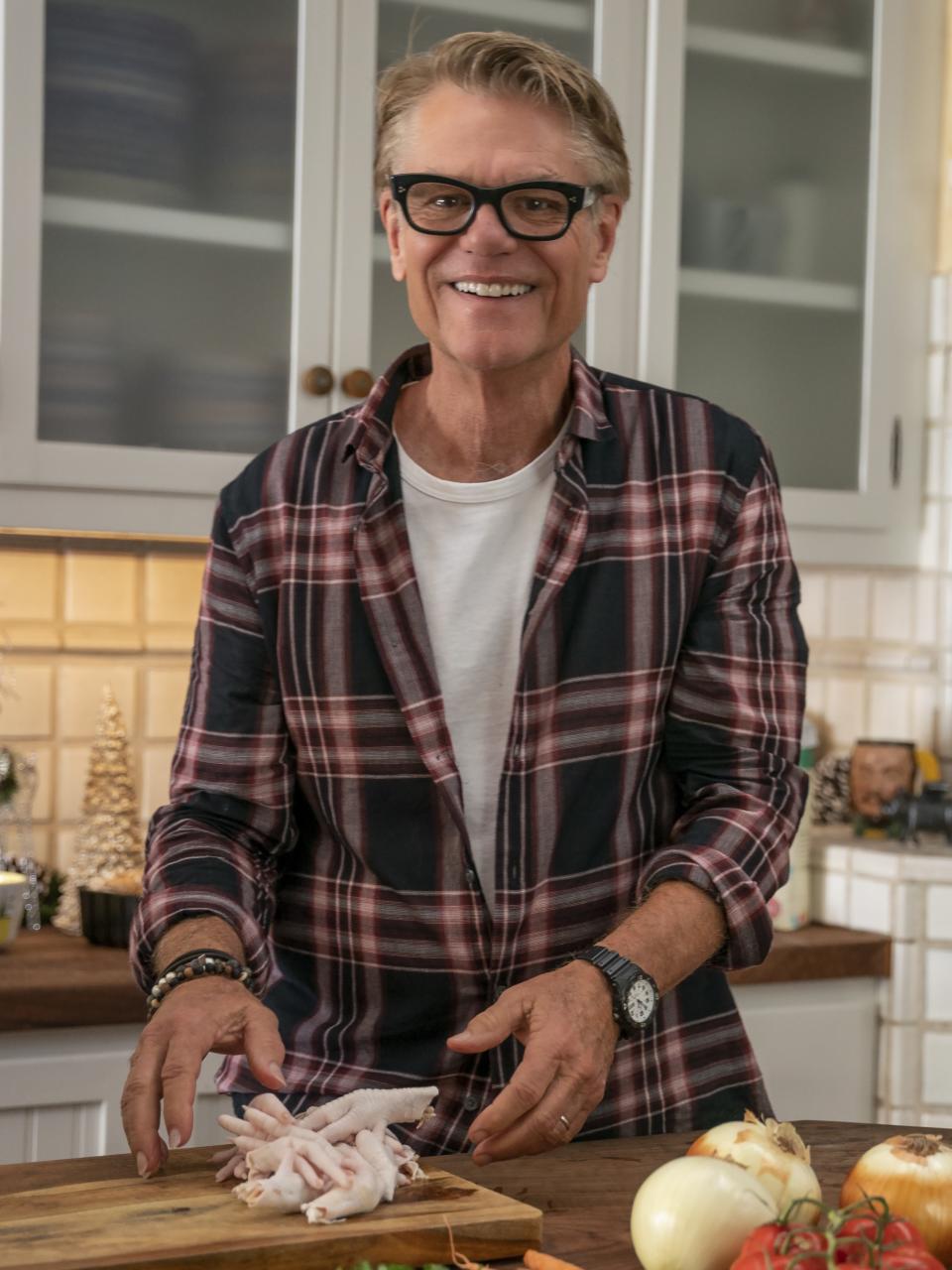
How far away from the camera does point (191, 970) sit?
111 cm

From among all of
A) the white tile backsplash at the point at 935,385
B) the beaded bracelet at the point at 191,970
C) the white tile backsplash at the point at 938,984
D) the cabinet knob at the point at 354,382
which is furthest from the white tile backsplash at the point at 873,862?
the beaded bracelet at the point at 191,970

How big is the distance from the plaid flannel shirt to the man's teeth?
4.3 inches

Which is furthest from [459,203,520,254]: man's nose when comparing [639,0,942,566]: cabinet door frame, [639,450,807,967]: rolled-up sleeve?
[639,0,942,566]: cabinet door frame

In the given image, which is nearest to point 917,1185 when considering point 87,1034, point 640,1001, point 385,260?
point 640,1001

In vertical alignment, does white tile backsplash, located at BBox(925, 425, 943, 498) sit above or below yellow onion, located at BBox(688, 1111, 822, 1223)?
above

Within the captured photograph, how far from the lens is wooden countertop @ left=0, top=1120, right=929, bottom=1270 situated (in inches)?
37.8

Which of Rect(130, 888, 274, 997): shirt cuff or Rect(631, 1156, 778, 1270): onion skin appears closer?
Rect(631, 1156, 778, 1270): onion skin

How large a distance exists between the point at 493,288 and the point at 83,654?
1.18m

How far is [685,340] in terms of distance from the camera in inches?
93.6

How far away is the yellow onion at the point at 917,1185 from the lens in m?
0.94

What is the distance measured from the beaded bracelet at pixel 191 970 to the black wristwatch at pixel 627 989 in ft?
0.76

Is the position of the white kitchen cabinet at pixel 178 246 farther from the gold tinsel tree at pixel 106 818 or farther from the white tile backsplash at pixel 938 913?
the white tile backsplash at pixel 938 913

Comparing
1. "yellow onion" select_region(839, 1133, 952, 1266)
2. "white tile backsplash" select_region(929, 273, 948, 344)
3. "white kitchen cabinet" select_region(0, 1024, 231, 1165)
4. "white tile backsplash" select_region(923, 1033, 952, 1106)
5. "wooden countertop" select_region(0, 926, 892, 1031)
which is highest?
"white tile backsplash" select_region(929, 273, 948, 344)

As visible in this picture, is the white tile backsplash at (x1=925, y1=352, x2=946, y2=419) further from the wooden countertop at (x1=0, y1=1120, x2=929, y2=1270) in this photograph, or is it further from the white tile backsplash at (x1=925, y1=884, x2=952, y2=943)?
the wooden countertop at (x1=0, y1=1120, x2=929, y2=1270)
